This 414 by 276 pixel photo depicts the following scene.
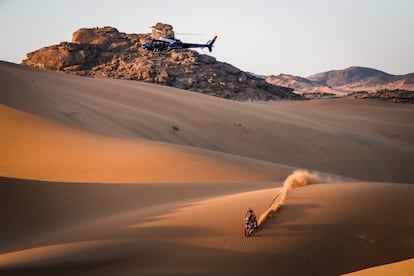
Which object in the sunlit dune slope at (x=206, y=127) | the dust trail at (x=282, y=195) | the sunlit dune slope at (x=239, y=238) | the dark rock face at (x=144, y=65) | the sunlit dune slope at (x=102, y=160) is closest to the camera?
the sunlit dune slope at (x=239, y=238)

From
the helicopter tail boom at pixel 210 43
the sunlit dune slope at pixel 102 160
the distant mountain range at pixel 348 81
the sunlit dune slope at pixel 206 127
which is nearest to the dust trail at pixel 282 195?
the sunlit dune slope at pixel 102 160

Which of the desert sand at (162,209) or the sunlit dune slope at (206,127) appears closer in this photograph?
the desert sand at (162,209)

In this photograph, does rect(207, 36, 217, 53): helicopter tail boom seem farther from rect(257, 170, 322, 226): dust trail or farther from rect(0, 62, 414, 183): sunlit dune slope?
rect(257, 170, 322, 226): dust trail

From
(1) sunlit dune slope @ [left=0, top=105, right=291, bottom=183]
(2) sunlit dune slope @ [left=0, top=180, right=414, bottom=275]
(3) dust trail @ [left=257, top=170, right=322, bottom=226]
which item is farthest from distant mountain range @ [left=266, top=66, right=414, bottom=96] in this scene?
(2) sunlit dune slope @ [left=0, top=180, right=414, bottom=275]

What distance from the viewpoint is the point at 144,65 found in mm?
41469

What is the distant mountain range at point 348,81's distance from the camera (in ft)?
362

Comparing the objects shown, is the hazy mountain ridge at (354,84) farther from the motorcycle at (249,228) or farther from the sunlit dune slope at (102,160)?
the motorcycle at (249,228)

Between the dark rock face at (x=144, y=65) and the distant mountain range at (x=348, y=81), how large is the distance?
190 feet

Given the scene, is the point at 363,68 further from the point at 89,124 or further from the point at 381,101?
the point at 89,124

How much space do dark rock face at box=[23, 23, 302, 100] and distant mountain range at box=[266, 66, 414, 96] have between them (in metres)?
57.8

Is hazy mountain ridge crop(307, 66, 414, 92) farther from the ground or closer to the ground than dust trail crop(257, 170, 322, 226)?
farther from the ground

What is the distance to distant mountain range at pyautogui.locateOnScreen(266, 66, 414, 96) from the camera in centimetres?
11042

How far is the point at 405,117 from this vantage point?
3278cm

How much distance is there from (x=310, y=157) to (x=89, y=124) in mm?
7668
